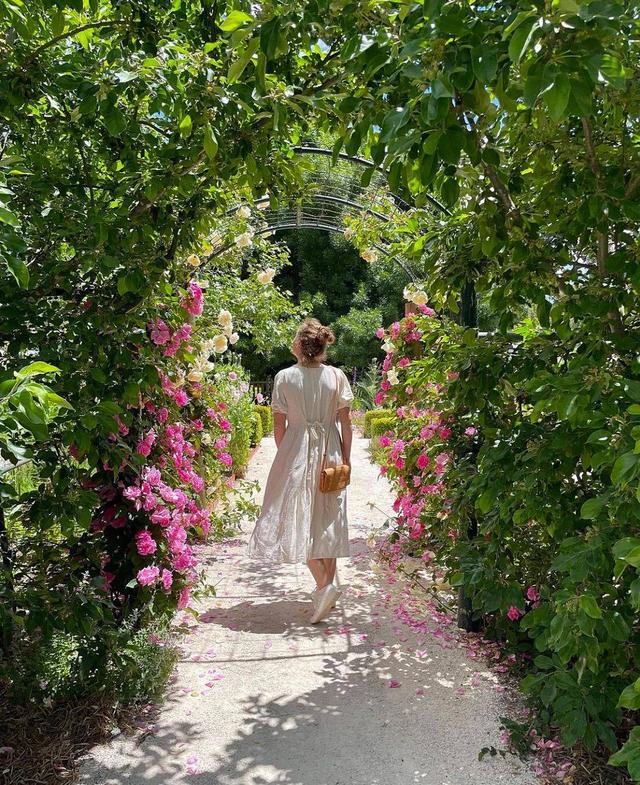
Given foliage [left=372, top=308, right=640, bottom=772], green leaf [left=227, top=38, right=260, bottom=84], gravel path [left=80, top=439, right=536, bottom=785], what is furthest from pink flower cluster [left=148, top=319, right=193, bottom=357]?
gravel path [left=80, top=439, right=536, bottom=785]

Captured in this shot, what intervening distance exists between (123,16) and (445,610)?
123 inches

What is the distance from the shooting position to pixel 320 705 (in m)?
2.77

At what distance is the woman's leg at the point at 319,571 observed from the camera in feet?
12.3

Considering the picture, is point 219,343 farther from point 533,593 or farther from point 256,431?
point 256,431

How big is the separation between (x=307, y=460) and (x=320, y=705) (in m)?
1.38

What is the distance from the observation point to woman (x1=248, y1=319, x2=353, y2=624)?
3742mm

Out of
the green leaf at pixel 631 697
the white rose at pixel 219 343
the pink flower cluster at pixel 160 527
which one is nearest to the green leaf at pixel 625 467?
the green leaf at pixel 631 697

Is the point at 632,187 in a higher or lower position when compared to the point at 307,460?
higher

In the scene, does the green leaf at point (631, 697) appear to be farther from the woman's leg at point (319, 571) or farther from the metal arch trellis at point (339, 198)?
the woman's leg at point (319, 571)

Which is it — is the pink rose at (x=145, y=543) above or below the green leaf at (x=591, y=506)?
below

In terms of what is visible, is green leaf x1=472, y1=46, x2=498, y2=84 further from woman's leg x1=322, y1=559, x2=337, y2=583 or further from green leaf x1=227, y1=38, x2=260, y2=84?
woman's leg x1=322, y1=559, x2=337, y2=583

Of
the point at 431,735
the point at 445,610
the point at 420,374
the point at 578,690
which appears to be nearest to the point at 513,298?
the point at 420,374

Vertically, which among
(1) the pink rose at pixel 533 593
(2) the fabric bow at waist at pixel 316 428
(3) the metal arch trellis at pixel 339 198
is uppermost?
(3) the metal arch trellis at pixel 339 198

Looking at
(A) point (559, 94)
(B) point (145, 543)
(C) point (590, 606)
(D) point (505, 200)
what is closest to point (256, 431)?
(B) point (145, 543)
